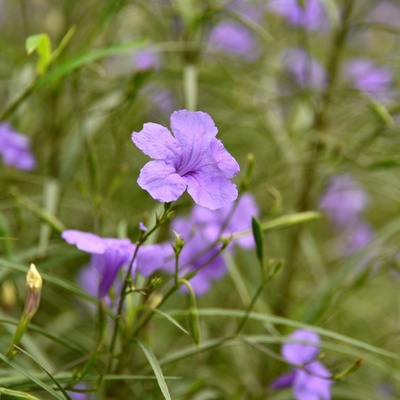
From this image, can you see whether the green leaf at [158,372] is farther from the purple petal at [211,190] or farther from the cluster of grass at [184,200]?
the purple petal at [211,190]

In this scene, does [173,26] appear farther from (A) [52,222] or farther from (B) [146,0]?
(A) [52,222]

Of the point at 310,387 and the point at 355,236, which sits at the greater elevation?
the point at 355,236

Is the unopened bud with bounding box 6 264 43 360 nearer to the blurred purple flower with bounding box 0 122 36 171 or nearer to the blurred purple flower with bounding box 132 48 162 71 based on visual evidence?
the blurred purple flower with bounding box 0 122 36 171

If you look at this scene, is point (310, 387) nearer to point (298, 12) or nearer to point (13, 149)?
point (13, 149)

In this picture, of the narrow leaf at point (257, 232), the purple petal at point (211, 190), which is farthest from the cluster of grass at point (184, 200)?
the purple petal at point (211, 190)

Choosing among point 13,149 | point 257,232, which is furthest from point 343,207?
point 257,232

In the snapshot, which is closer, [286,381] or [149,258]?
[149,258]

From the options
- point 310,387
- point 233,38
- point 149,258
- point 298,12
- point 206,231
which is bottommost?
point 310,387
